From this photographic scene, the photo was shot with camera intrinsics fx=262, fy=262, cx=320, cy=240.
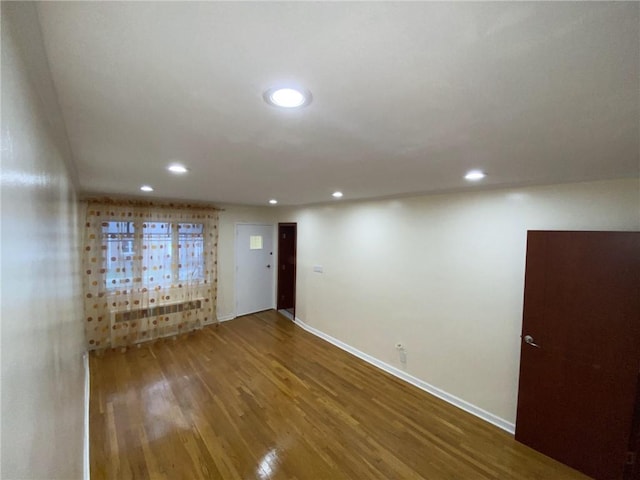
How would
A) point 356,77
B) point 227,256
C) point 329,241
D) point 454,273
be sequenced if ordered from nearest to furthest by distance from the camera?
point 356,77
point 454,273
point 329,241
point 227,256

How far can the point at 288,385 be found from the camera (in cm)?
320

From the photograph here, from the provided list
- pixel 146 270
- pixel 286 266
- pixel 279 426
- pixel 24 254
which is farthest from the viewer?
pixel 286 266

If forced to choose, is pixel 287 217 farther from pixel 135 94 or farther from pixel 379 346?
pixel 135 94

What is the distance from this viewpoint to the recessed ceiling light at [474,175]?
6.49ft

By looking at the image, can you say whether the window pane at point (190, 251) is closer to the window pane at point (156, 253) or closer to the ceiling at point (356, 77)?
the window pane at point (156, 253)

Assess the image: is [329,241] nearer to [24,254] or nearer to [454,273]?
[454,273]

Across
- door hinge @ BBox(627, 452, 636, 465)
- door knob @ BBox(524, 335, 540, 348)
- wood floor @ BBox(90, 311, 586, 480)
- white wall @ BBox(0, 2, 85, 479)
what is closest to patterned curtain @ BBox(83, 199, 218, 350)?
wood floor @ BBox(90, 311, 586, 480)

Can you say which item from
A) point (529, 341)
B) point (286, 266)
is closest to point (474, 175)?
point (529, 341)

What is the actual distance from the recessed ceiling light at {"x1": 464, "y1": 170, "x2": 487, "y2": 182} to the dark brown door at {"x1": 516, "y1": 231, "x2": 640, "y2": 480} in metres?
0.76

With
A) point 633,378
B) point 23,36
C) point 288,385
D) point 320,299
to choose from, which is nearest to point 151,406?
point 288,385

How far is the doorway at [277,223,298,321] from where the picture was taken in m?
5.87

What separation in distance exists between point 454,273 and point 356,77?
2742 millimetres

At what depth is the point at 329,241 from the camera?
15.0 feet

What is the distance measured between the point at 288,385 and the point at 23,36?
3461mm
